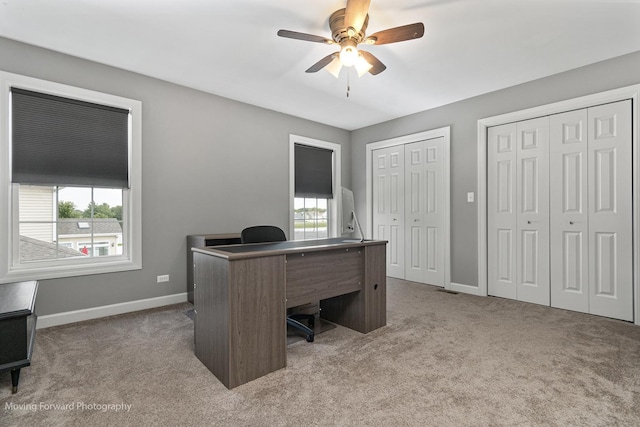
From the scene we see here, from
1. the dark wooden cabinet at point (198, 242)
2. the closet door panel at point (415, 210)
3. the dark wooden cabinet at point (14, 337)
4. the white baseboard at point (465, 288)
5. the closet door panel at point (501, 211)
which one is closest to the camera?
the dark wooden cabinet at point (14, 337)

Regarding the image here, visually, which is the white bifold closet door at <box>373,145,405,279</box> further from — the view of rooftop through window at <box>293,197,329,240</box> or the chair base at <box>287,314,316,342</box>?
the chair base at <box>287,314,316,342</box>

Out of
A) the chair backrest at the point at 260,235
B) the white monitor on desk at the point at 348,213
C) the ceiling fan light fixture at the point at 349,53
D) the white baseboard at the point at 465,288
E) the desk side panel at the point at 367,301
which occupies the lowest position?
the white baseboard at the point at 465,288

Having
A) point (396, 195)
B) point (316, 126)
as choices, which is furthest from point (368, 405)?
point (316, 126)

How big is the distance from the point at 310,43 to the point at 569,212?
3.20 meters

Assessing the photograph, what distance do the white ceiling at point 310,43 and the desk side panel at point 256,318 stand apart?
1.88 metres

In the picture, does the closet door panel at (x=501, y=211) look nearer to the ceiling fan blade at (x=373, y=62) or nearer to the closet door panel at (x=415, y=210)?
the closet door panel at (x=415, y=210)

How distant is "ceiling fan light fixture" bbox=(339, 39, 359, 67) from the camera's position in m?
2.25

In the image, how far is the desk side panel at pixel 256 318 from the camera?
1.85m

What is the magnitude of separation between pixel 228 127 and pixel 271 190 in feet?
3.41

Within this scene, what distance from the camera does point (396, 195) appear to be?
4.88 meters

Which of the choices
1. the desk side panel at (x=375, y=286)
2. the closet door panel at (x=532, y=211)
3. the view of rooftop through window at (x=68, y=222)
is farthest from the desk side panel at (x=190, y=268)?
the closet door panel at (x=532, y=211)

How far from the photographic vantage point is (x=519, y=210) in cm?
364

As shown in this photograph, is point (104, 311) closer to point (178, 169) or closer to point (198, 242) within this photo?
point (198, 242)

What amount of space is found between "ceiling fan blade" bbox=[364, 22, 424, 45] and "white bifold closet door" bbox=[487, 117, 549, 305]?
2293 millimetres
